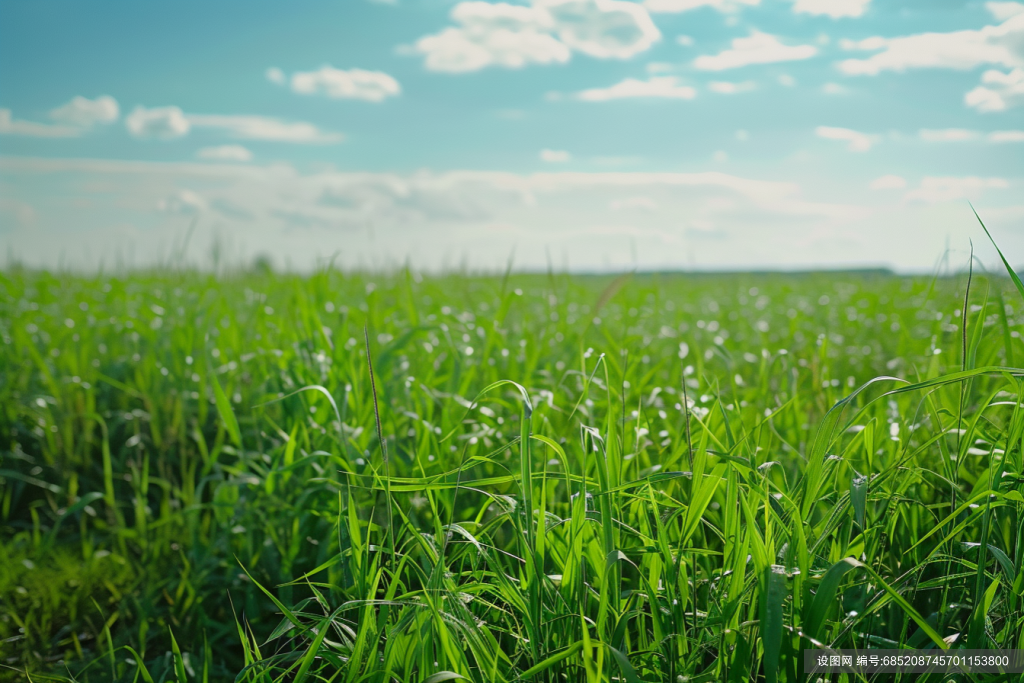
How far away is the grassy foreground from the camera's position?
1.18 metres

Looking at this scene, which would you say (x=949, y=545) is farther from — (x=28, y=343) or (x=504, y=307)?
(x=28, y=343)

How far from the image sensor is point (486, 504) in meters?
1.41

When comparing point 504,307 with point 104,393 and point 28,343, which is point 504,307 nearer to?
point 104,393

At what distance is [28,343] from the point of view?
3.61 m

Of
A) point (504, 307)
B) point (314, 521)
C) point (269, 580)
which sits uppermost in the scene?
point (504, 307)

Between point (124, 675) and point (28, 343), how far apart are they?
105 inches

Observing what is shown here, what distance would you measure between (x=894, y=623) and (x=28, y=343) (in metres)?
4.22

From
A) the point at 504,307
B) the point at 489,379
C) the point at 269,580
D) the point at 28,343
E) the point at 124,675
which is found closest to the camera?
the point at 124,675

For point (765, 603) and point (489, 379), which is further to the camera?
point (489, 379)

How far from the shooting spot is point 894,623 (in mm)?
1420

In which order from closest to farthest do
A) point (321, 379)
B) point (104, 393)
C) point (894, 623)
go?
1. point (894, 623)
2. point (321, 379)
3. point (104, 393)

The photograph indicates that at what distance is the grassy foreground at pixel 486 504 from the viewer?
1.18 m

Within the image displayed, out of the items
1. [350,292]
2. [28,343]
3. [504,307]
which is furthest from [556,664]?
[350,292]

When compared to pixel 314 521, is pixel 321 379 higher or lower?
higher
